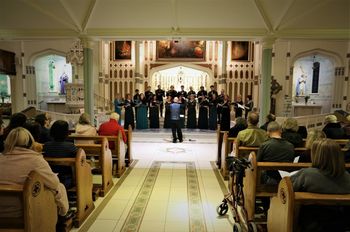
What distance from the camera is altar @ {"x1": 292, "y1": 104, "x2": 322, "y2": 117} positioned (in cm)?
1258

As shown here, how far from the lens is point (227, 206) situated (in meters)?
3.69

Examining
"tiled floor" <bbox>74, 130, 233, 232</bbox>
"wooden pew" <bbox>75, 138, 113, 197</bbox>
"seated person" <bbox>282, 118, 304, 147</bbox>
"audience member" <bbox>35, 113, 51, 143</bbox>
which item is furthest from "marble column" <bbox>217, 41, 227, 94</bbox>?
"audience member" <bbox>35, 113, 51, 143</bbox>

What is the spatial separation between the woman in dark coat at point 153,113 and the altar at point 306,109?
630cm

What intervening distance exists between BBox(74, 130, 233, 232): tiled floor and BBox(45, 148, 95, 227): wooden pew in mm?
188

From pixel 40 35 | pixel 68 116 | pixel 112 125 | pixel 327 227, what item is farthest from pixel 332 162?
pixel 68 116

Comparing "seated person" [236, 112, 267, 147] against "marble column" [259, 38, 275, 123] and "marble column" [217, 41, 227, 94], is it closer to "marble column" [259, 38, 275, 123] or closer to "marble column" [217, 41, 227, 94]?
"marble column" [259, 38, 275, 123]

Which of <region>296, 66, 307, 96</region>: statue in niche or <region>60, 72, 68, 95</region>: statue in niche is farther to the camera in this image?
Result: <region>60, 72, 68, 95</region>: statue in niche

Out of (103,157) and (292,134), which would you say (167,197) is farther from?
(292,134)

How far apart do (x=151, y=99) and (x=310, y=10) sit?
6031mm

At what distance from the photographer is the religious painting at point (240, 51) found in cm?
1457

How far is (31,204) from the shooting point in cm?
222

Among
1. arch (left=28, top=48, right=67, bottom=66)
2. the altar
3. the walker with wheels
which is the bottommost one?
the walker with wheels

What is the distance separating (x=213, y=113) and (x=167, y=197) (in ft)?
21.8

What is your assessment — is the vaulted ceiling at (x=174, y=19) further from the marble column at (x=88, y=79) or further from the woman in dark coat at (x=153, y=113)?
the woman in dark coat at (x=153, y=113)
